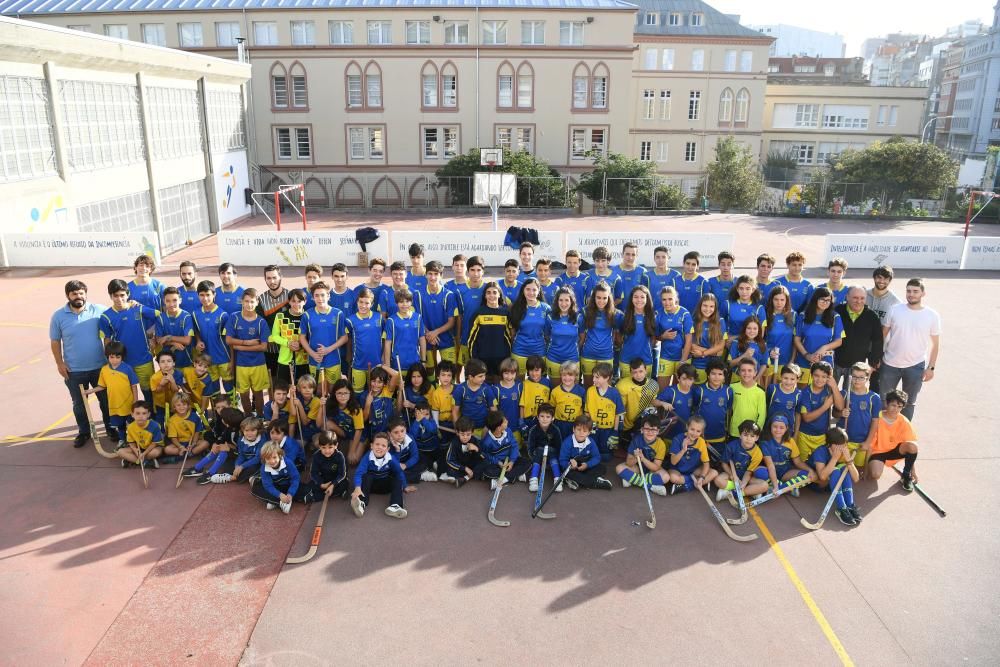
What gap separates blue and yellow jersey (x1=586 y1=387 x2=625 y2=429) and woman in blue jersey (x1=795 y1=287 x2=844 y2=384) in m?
2.47

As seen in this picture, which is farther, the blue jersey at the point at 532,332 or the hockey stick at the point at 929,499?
the blue jersey at the point at 532,332

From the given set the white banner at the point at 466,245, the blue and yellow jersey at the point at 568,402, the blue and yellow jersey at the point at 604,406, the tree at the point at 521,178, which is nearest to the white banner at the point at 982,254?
the white banner at the point at 466,245

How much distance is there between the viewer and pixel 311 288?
29.2 feet

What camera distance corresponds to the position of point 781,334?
8.92 m

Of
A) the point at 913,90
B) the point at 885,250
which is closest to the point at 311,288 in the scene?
the point at 885,250

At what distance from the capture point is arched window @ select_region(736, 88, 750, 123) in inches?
1901

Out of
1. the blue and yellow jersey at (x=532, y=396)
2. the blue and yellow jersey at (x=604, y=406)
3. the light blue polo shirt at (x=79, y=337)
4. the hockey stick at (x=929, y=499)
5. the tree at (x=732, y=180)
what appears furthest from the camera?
the tree at (x=732, y=180)

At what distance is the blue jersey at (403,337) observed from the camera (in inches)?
351

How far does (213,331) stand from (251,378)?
0.78m

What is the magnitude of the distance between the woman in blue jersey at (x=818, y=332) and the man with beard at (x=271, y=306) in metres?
6.72

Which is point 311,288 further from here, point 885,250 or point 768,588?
point 885,250

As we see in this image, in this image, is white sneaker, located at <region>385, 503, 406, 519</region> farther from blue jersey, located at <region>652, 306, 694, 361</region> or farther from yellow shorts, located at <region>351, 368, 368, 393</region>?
blue jersey, located at <region>652, 306, 694, 361</region>

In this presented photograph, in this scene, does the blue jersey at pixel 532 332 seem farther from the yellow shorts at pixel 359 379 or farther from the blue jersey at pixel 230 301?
the blue jersey at pixel 230 301

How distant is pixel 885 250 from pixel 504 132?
23689 mm
